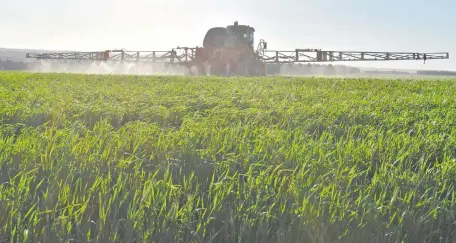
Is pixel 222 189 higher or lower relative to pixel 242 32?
lower

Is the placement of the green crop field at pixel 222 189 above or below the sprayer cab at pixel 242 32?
below

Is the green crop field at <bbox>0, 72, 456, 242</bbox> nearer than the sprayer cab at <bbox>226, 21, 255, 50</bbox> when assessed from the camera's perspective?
Yes

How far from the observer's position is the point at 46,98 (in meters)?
6.81

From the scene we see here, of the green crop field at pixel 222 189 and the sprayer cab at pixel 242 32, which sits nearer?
the green crop field at pixel 222 189

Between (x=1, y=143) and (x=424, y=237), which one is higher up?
(x=1, y=143)

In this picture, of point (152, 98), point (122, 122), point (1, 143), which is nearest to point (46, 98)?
point (152, 98)

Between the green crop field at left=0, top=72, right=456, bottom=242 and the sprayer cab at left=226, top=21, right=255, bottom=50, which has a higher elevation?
the sprayer cab at left=226, top=21, right=255, bottom=50

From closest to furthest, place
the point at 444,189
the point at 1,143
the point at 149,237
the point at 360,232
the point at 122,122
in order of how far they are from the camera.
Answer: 1. the point at 149,237
2. the point at 360,232
3. the point at 444,189
4. the point at 1,143
5. the point at 122,122

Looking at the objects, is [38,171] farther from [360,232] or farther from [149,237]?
[360,232]

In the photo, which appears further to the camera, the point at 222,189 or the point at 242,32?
the point at 242,32

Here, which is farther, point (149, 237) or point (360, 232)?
point (360, 232)

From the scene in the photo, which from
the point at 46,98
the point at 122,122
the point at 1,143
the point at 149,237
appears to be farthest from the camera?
the point at 46,98

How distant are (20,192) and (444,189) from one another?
99.0 inches

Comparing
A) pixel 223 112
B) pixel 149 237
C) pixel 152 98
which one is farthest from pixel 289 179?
pixel 152 98
